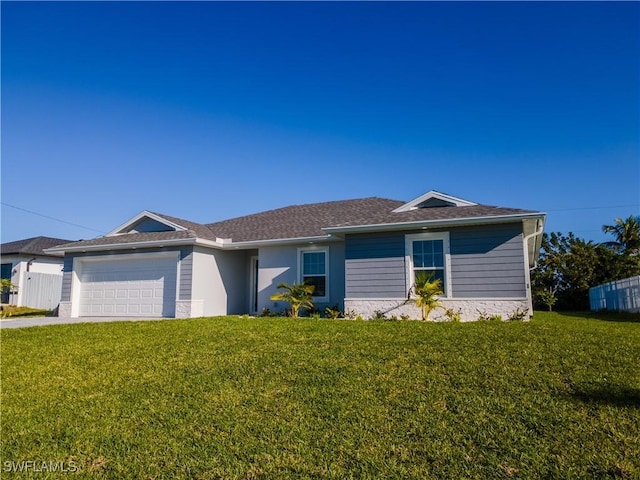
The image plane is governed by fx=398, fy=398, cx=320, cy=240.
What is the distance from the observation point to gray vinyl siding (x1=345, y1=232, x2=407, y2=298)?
41.0 ft

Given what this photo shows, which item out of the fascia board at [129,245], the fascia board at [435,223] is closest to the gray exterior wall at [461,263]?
the fascia board at [435,223]

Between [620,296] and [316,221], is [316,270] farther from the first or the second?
[620,296]

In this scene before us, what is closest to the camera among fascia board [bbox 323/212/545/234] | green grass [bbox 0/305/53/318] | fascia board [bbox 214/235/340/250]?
fascia board [bbox 323/212/545/234]

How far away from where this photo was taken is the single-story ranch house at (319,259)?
37.9ft

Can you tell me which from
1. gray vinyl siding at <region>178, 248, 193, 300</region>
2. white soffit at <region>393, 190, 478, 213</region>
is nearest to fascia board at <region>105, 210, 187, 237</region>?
gray vinyl siding at <region>178, 248, 193, 300</region>

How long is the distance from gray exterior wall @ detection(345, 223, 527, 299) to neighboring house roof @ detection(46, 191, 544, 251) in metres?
0.48

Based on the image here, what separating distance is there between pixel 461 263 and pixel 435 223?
1413 millimetres

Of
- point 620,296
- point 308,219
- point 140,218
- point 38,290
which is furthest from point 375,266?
point 38,290

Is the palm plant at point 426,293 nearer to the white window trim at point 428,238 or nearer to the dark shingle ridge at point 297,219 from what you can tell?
the white window trim at point 428,238

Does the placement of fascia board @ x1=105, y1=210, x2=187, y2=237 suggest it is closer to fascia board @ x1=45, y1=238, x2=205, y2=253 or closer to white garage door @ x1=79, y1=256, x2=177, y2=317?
fascia board @ x1=45, y1=238, x2=205, y2=253

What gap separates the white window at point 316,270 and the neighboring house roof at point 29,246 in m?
16.1

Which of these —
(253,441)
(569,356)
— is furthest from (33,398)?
(569,356)

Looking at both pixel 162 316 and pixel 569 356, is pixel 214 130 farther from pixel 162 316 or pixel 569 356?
pixel 569 356

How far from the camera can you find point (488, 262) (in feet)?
37.9
